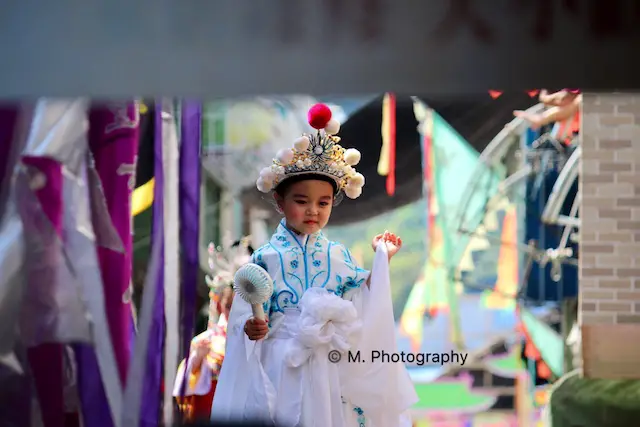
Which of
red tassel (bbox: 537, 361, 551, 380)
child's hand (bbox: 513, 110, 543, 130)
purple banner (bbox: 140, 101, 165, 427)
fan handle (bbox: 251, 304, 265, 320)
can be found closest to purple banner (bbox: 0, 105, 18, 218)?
purple banner (bbox: 140, 101, 165, 427)

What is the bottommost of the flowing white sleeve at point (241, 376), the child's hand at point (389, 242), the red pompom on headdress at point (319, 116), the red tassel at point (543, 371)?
the red tassel at point (543, 371)

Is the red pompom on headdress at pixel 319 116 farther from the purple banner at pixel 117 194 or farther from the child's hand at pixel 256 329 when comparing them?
the purple banner at pixel 117 194

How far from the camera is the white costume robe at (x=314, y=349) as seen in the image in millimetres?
3553

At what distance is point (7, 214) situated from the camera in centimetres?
485

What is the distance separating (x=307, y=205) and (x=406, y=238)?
7.68 feet

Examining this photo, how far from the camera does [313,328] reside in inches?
139

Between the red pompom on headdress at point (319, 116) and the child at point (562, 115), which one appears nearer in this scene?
the red pompom on headdress at point (319, 116)

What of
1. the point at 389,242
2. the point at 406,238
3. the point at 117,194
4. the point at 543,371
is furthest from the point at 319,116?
the point at 543,371

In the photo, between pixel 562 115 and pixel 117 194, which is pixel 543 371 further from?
pixel 117 194

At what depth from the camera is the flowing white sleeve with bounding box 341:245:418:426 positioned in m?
3.62

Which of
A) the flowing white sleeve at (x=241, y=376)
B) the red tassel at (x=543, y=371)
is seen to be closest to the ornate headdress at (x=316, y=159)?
the flowing white sleeve at (x=241, y=376)

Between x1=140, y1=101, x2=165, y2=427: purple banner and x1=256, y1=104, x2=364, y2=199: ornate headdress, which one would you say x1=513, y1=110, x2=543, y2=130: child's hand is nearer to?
x1=140, y1=101, x2=165, y2=427: purple banner

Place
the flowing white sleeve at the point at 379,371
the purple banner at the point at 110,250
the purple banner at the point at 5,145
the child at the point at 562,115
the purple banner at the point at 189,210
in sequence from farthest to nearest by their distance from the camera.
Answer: the child at the point at 562,115 → the purple banner at the point at 189,210 → the purple banner at the point at 110,250 → the purple banner at the point at 5,145 → the flowing white sleeve at the point at 379,371

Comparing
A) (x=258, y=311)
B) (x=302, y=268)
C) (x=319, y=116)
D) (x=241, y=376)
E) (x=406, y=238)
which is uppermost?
(x=319, y=116)
